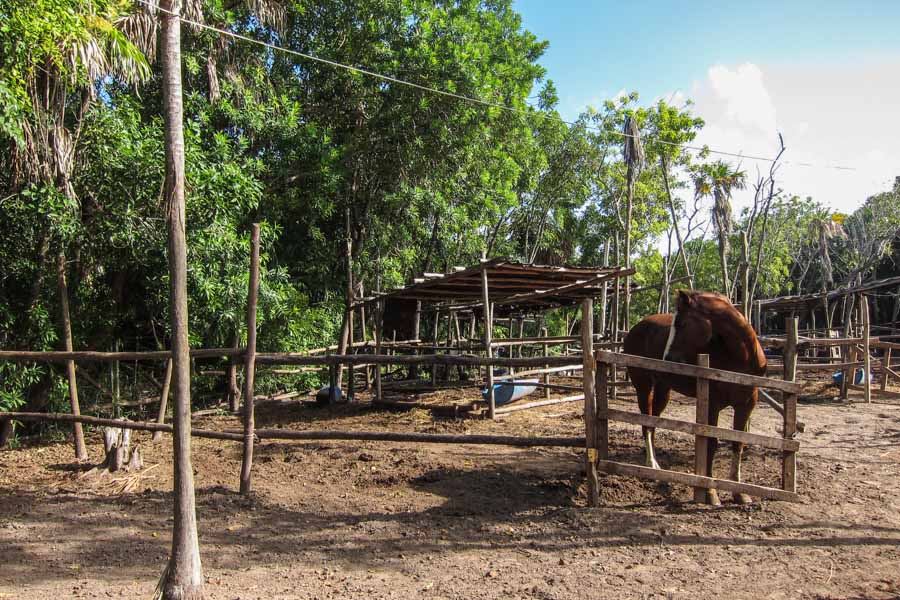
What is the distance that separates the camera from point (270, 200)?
485 inches

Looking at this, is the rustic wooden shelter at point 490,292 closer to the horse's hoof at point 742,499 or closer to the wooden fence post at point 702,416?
the wooden fence post at point 702,416

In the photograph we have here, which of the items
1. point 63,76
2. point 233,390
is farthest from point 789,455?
point 233,390

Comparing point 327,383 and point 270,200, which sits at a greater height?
point 270,200

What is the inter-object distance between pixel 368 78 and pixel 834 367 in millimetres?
10966

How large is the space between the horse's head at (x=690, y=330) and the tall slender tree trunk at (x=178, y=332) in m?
3.92

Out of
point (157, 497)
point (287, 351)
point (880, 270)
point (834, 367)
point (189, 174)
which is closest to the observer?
point (157, 497)

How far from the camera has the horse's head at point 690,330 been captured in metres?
5.45

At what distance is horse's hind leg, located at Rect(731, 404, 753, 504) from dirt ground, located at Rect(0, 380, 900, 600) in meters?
0.14

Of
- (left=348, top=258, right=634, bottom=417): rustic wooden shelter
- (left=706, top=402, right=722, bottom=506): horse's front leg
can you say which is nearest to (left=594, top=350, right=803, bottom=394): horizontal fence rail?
(left=706, top=402, right=722, bottom=506): horse's front leg

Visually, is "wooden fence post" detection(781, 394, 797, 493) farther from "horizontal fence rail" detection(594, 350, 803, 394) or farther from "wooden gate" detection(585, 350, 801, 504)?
"horizontal fence rail" detection(594, 350, 803, 394)

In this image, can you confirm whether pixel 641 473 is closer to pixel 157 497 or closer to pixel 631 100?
pixel 157 497

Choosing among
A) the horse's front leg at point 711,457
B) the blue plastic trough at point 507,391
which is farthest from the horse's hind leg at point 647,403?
the blue plastic trough at point 507,391

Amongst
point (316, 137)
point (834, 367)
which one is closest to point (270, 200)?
point (316, 137)

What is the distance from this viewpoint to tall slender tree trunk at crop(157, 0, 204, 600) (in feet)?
11.5
